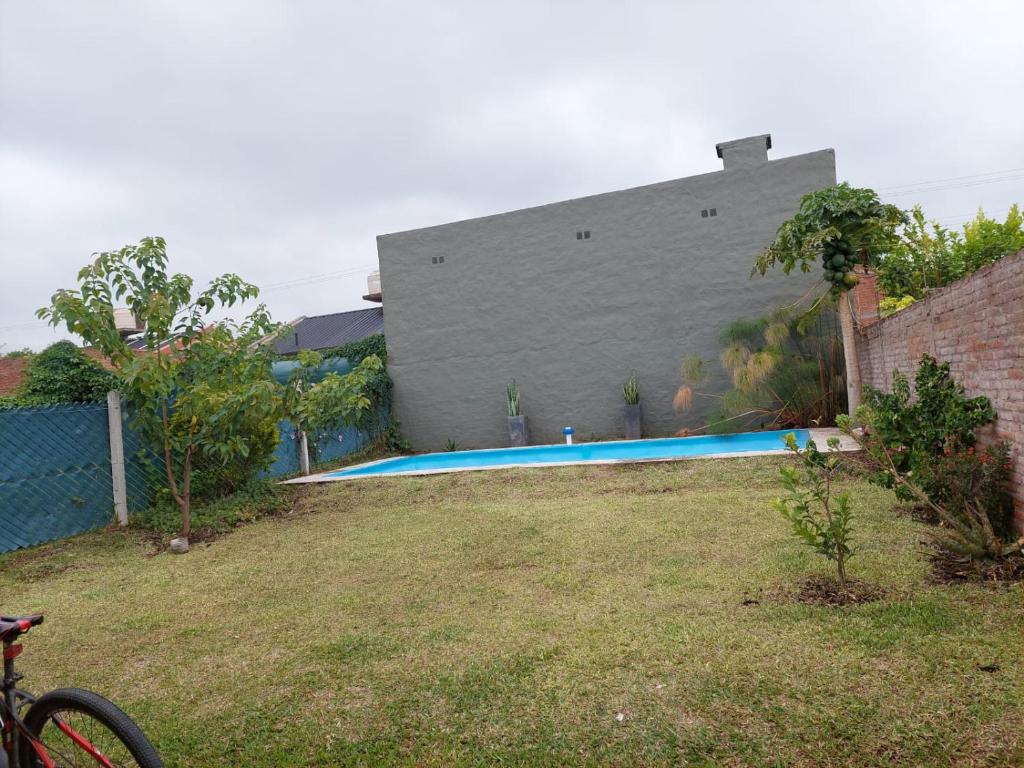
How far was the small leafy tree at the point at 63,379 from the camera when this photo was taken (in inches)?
238

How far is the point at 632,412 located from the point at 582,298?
2.24 metres

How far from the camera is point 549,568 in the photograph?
13.7 ft

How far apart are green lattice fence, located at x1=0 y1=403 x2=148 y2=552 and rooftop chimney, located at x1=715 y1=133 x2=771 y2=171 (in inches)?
369

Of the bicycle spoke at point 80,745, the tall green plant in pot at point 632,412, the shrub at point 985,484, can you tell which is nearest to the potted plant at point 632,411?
the tall green plant in pot at point 632,412

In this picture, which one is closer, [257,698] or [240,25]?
[257,698]

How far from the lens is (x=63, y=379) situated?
20.4 ft

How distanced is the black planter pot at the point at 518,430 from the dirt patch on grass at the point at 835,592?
28.9ft

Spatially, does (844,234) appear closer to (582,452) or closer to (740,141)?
(740,141)

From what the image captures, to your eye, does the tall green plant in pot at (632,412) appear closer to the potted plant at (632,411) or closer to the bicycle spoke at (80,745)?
the potted plant at (632,411)

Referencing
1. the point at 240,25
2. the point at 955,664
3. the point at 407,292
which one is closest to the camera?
the point at 955,664

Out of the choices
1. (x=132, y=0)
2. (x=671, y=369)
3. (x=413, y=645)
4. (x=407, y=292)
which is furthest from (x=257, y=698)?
(x=407, y=292)

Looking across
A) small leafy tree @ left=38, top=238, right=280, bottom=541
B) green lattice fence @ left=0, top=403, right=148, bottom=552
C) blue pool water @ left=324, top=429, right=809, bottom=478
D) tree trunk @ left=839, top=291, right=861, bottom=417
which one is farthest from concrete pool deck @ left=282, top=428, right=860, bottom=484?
green lattice fence @ left=0, top=403, right=148, bottom=552

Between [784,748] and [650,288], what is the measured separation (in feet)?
33.1

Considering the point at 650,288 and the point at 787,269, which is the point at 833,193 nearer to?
the point at 787,269
